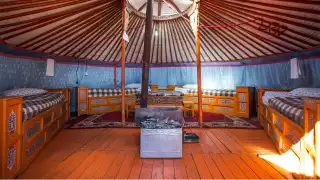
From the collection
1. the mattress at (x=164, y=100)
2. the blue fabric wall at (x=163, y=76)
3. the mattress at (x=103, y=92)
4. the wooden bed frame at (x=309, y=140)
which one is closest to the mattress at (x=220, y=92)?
the blue fabric wall at (x=163, y=76)

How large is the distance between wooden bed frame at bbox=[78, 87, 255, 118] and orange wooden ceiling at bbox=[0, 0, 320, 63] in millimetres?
1328

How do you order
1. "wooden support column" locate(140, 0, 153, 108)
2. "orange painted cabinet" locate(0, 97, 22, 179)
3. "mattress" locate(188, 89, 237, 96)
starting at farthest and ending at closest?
"mattress" locate(188, 89, 237, 96), "wooden support column" locate(140, 0, 153, 108), "orange painted cabinet" locate(0, 97, 22, 179)

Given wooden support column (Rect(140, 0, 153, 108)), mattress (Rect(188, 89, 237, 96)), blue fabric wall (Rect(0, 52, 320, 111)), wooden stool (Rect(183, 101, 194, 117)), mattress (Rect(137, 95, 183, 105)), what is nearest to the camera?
wooden support column (Rect(140, 0, 153, 108))

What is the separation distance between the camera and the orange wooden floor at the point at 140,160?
196cm

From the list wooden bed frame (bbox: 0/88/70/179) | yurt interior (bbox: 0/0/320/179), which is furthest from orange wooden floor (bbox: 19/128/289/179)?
wooden bed frame (bbox: 0/88/70/179)

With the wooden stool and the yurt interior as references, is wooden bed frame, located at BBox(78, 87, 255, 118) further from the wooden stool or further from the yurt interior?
the wooden stool

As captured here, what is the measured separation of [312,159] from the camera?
4.98ft

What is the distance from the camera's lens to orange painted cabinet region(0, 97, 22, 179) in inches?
61.9

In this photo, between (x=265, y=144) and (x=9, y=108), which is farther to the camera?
(x=265, y=144)

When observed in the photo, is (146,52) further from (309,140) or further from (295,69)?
(295,69)

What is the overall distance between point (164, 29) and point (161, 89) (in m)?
2.50


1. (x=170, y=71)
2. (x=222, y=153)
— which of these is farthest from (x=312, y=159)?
(x=170, y=71)

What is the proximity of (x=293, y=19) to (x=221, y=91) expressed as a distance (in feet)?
9.16

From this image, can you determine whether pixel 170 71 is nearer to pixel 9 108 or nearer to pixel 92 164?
pixel 92 164
